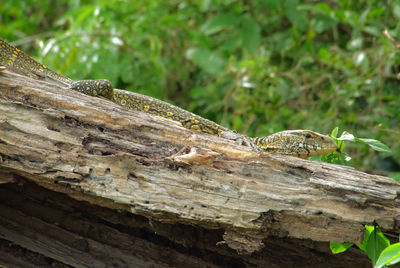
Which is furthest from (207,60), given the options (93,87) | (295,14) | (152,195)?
(152,195)

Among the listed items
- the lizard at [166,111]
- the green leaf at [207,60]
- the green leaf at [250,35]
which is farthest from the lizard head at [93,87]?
the green leaf at [250,35]

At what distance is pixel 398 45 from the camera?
6742 millimetres

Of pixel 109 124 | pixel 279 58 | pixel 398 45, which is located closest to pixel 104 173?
pixel 109 124

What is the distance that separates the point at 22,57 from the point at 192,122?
80.7 inches

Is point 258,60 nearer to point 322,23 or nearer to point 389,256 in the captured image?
point 322,23

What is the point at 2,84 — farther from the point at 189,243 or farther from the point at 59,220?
the point at 189,243

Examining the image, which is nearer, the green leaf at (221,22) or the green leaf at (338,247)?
the green leaf at (338,247)

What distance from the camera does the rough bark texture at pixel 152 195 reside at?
3408 millimetres

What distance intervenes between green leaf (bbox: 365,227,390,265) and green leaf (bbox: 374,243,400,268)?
29cm

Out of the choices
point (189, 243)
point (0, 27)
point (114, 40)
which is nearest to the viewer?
point (189, 243)

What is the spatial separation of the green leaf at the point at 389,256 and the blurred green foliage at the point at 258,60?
4.41 metres

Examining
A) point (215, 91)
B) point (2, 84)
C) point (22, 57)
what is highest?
point (215, 91)

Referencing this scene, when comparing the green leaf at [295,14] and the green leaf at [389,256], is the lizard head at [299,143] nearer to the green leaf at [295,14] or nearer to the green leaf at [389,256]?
the green leaf at [389,256]

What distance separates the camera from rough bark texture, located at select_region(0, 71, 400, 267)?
3.41m
